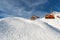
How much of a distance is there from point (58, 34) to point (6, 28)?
6.11 ft

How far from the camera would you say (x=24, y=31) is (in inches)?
196

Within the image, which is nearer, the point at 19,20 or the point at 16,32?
the point at 16,32

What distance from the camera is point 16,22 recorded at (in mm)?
5430

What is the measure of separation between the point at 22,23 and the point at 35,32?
0.64 metres

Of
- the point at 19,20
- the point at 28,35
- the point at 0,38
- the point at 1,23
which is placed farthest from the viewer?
the point at 19,20

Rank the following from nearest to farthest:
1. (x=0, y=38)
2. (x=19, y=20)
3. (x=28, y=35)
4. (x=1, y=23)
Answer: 1. (x=0, y=38)
2. (x=28, y=35)
3. (x=1, y=23)
4. (x=19, y=20)

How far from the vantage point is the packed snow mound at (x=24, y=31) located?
4660mm

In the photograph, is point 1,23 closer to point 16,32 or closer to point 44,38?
point 16,32

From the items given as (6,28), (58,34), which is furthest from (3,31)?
(58,34)

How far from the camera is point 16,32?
15.9 ft

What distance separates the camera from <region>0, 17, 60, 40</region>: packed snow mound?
4.66 m

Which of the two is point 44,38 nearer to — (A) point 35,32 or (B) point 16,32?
(A) point 35,32

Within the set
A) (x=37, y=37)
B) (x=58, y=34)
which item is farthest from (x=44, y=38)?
(x=58, y=34)

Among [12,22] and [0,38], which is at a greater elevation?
[12,22]
